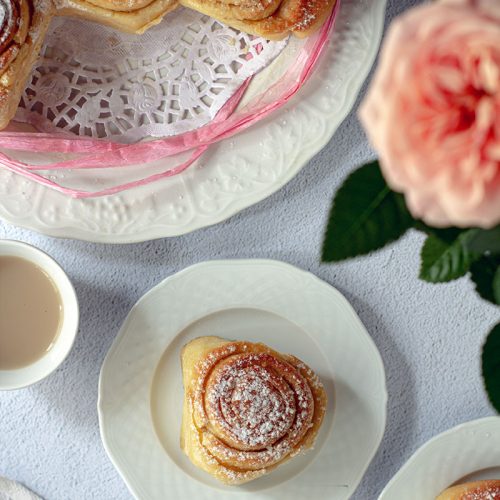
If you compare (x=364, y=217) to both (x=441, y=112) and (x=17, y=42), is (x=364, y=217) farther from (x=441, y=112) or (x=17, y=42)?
(x=17, y=42)

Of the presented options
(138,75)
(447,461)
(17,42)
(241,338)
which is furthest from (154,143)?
(447,461)

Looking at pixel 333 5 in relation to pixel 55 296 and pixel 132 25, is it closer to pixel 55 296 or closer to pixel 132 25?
pixel 132 25

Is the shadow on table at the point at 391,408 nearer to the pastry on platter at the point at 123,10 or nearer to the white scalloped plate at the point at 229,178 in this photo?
the white scalloped plate at the point at 229,178

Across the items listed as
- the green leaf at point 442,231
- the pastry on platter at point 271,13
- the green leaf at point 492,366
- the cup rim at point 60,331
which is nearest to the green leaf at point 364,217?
the green leaf at point 442,231

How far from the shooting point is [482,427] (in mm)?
1218

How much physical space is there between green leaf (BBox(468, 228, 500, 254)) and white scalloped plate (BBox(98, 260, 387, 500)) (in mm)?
708

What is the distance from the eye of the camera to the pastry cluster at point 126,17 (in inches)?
42.3

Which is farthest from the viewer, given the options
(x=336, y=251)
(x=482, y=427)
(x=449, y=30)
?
(x=482, y=427)

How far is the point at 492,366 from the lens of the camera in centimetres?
61

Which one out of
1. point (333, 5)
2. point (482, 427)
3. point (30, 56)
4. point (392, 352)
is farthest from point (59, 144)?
point (482, 427)

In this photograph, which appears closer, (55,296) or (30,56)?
(30,56)

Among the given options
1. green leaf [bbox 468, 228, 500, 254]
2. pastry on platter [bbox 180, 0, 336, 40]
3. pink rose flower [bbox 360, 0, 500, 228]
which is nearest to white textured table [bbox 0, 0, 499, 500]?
pastry on platter [bbox 180, 0, 336, 40]

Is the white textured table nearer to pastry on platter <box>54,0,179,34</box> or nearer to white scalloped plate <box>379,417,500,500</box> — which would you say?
white scalloped plate <box>379,417,500,500</box>

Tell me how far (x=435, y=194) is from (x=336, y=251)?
0.15m
